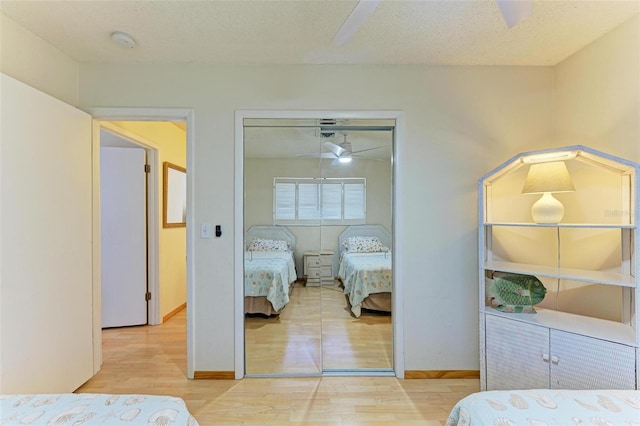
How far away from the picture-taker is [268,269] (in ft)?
8.13

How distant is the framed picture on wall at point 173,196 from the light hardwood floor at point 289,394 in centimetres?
158

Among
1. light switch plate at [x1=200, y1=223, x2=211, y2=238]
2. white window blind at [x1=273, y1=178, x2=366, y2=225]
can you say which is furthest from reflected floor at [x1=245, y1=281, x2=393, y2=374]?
light switch plate at [x1=200, y1=223, x2=211, y2=238]

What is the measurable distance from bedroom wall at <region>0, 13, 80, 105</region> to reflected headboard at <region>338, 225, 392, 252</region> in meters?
2.38

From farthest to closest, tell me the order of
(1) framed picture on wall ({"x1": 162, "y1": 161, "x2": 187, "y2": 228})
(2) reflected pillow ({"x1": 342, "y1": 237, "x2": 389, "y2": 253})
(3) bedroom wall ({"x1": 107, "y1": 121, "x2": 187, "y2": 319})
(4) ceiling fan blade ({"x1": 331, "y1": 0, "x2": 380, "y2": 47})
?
(1) framed picture on wall ({"x1": 162, "y1": 161, "x2": 187, "y2": 228}), (3) bedroom wall ({"x1": 107, "y1": 121, "x2": 187, "y2": 319}), (2) reflected pillow ({"x1": 342, "y1": 237, "x2": 389, "y2": 253}), (4) ceiling fan blade ({"x1": 331, "y1": 0, "x2": 380, "y2": 47})

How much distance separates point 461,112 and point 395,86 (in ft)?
1.83

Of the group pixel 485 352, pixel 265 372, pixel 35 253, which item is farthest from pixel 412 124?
pixel 35 253

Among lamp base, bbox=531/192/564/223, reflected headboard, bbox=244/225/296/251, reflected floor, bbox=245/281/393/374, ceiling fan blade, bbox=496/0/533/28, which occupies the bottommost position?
reflected floor, bbox=245/281/393/374

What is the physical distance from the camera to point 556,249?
7.04ft

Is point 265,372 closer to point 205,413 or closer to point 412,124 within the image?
point 205,413

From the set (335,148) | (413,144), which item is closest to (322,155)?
(335,148)

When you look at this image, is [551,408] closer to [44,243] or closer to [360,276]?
[360,276]

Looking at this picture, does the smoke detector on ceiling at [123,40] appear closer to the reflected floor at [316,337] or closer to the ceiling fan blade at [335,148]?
the ceiling fan blade at [335,148]

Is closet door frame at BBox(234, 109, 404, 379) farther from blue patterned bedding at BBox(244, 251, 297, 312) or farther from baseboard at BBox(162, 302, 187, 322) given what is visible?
baseboard at BBox(162, 302, 187, 322)

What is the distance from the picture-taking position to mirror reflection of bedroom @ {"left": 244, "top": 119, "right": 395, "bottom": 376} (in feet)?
7.63
